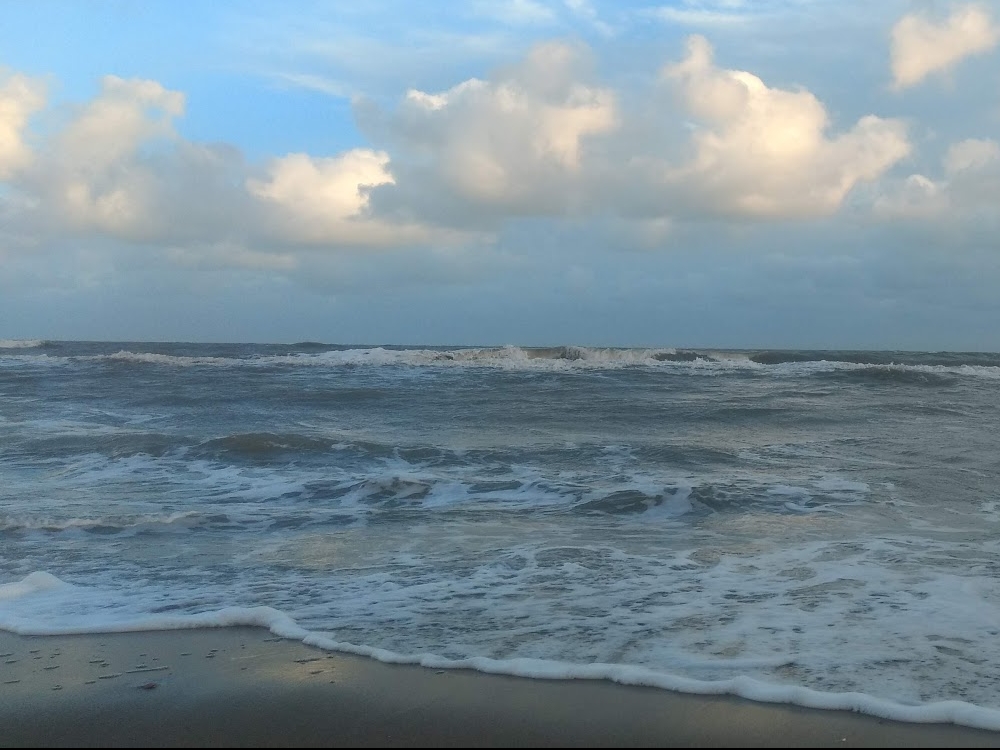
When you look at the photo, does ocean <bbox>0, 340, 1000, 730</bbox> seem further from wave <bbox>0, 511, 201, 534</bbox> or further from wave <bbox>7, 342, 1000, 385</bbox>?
wave <bbox>7, 342, 1000, 385</bbox>

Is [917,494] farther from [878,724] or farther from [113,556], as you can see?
[113,556]

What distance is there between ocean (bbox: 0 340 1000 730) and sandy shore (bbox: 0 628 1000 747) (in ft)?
0.54

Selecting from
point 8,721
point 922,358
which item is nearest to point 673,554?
point 8,721

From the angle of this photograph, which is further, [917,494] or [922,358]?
[922,358]

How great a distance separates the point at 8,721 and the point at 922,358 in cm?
4410

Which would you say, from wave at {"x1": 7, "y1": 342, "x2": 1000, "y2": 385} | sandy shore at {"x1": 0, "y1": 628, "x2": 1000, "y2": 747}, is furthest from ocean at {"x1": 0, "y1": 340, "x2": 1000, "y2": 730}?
wave at {"x1": 7, "y1": 342, "x2": 1000, "y2": 385}

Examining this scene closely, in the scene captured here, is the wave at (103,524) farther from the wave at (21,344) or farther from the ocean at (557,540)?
the wave at (21,344)

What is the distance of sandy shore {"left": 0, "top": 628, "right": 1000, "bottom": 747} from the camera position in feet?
10.9

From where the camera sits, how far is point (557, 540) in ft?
22.9

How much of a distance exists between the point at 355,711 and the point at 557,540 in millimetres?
3583

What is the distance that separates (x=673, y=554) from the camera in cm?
646

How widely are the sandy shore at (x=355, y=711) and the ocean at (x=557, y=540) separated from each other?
163mm

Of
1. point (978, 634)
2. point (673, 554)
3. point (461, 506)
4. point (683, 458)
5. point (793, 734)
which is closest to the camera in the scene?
point (793, 734)

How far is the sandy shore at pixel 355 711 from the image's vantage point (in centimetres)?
332
